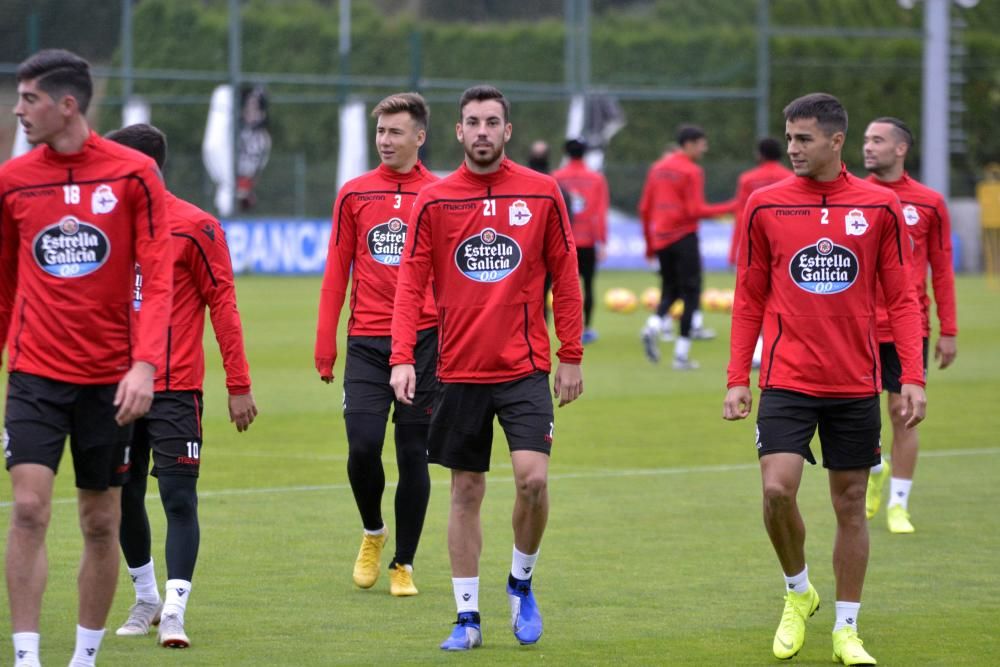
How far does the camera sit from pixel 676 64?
4234 cm

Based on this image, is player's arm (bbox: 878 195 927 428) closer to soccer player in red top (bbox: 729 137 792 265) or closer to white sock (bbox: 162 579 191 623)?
white sock (bbox: 162 579 191 623)

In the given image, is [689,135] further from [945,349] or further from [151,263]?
[151,263]

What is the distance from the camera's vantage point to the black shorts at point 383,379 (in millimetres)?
8594

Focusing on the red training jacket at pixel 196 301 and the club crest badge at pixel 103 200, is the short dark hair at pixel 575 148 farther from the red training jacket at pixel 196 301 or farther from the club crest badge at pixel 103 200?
the club crest badge at pixel 103 200

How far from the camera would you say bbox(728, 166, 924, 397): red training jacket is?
720 cm

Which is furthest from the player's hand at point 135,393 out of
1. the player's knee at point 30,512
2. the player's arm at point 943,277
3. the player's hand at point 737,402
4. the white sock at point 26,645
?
the player's arm at point 943,277

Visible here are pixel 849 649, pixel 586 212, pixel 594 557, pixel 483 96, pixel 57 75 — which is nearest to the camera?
pixel 57 75

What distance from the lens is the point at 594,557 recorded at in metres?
9.49

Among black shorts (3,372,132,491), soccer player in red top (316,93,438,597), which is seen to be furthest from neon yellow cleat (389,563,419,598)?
black shorts (3,372,132,491)

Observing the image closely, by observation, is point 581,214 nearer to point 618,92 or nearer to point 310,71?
point 618,92

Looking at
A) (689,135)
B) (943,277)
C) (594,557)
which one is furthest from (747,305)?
(689,135)

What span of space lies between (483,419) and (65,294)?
1938 millimetres

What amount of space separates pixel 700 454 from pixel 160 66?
1053 inches

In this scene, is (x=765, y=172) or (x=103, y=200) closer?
(x=103, y=200)
